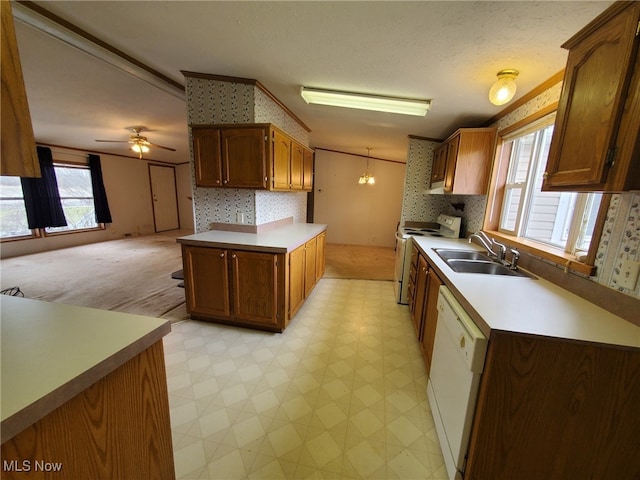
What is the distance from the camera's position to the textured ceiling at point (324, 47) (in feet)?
4.59

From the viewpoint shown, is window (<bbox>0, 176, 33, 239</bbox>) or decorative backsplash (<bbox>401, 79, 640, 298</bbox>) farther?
window (<bbox>0, 176, 33, 239</bbox>)

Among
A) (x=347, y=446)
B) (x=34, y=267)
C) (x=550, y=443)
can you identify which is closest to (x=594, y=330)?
(x=550, y=443)

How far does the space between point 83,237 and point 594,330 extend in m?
8.76

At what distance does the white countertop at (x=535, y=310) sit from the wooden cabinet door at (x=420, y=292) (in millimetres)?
546

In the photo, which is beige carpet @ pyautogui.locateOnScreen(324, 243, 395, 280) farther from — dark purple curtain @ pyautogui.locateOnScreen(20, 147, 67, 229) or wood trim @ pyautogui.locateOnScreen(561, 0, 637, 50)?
dark purple curtain @ pyautogui.locateOnScreen(20, 147, 67, 229)

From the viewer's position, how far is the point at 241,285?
243 cm

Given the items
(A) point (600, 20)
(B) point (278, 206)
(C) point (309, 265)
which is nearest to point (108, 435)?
(A) point (600, 20)

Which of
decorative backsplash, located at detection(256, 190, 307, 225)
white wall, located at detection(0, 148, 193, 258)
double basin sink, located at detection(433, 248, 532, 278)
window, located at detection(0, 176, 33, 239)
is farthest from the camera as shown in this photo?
white wall, located at detection(0, 148, 193, 258)

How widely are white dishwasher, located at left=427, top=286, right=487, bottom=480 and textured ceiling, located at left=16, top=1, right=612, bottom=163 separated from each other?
156 centimetres

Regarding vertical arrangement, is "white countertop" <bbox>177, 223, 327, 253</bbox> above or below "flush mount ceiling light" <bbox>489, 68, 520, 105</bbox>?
below

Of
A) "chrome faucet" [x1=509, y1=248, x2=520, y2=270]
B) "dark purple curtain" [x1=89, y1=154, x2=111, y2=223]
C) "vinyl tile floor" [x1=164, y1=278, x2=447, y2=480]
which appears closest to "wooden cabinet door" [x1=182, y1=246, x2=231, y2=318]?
"vinyl tile floor" [x1=164, y1=278, x2=447, y2=480]

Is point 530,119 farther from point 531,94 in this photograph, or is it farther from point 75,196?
point 75,196

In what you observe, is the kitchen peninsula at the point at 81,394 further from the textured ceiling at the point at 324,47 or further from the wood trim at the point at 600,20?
the wood trim at the point at 600,20

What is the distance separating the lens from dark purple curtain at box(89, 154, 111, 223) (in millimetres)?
6191
